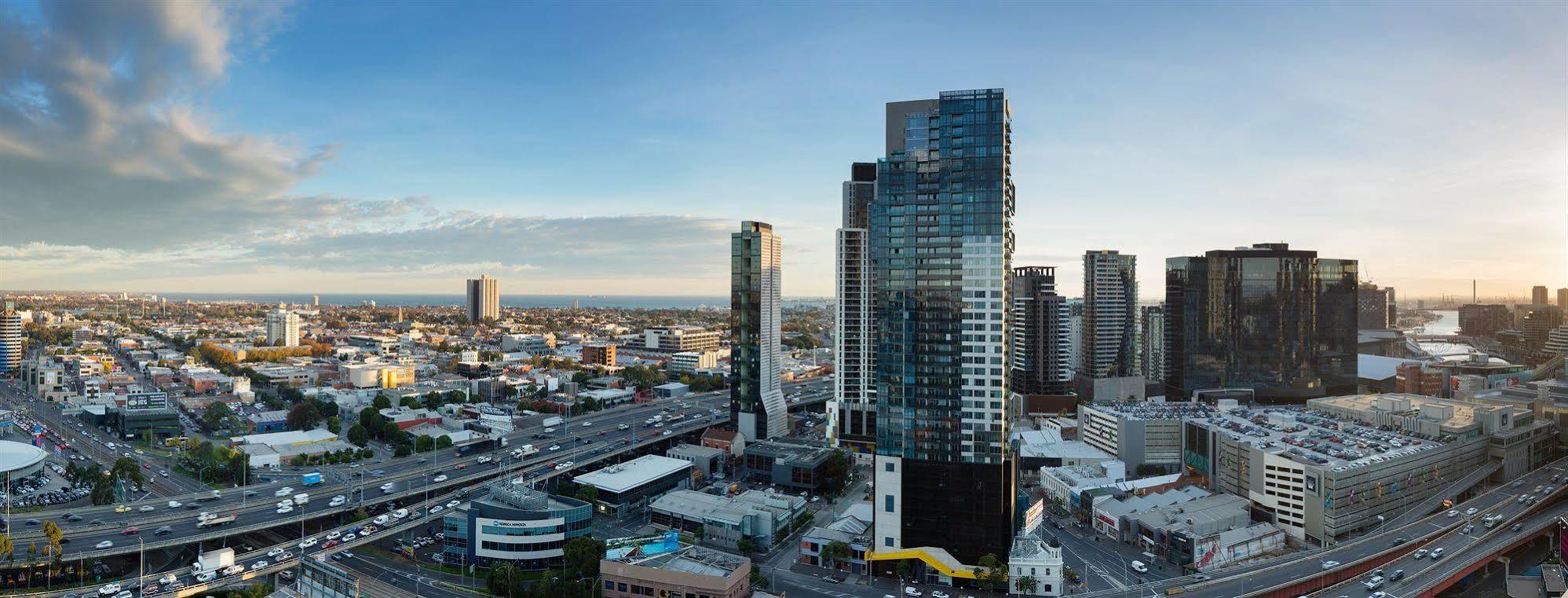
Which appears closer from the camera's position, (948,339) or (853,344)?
(948,339)

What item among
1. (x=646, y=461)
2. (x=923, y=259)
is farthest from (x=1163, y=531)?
(x=646, y=461)

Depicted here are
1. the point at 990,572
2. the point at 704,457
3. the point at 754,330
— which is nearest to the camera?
the point at 990,572

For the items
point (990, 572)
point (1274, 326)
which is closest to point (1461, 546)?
point (990, 572)

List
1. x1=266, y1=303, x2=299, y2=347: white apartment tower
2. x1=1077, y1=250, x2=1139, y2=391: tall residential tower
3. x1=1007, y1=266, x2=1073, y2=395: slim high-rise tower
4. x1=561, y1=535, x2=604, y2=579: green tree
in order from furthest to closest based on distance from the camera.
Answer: x1=266, y1=303, x2=299, y2=347: white apartment tower → x1=1077, y1=250, x2=1139, y2=391: tall residential tower → x1=1007, y1=266, x2=1073, y2=395: slim high-rise tower → x1=561, y1=535, x2=604, y2=579: green tree

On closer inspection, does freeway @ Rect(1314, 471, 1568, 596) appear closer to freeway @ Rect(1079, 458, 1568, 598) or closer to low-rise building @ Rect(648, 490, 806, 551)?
freeway @ Rect(1079, 458, 1568, 598)

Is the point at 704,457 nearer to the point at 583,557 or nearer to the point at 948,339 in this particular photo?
the point at 583,557

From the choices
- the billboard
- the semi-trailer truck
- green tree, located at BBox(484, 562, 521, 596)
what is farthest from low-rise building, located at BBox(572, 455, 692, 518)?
the semi-trailer truck
